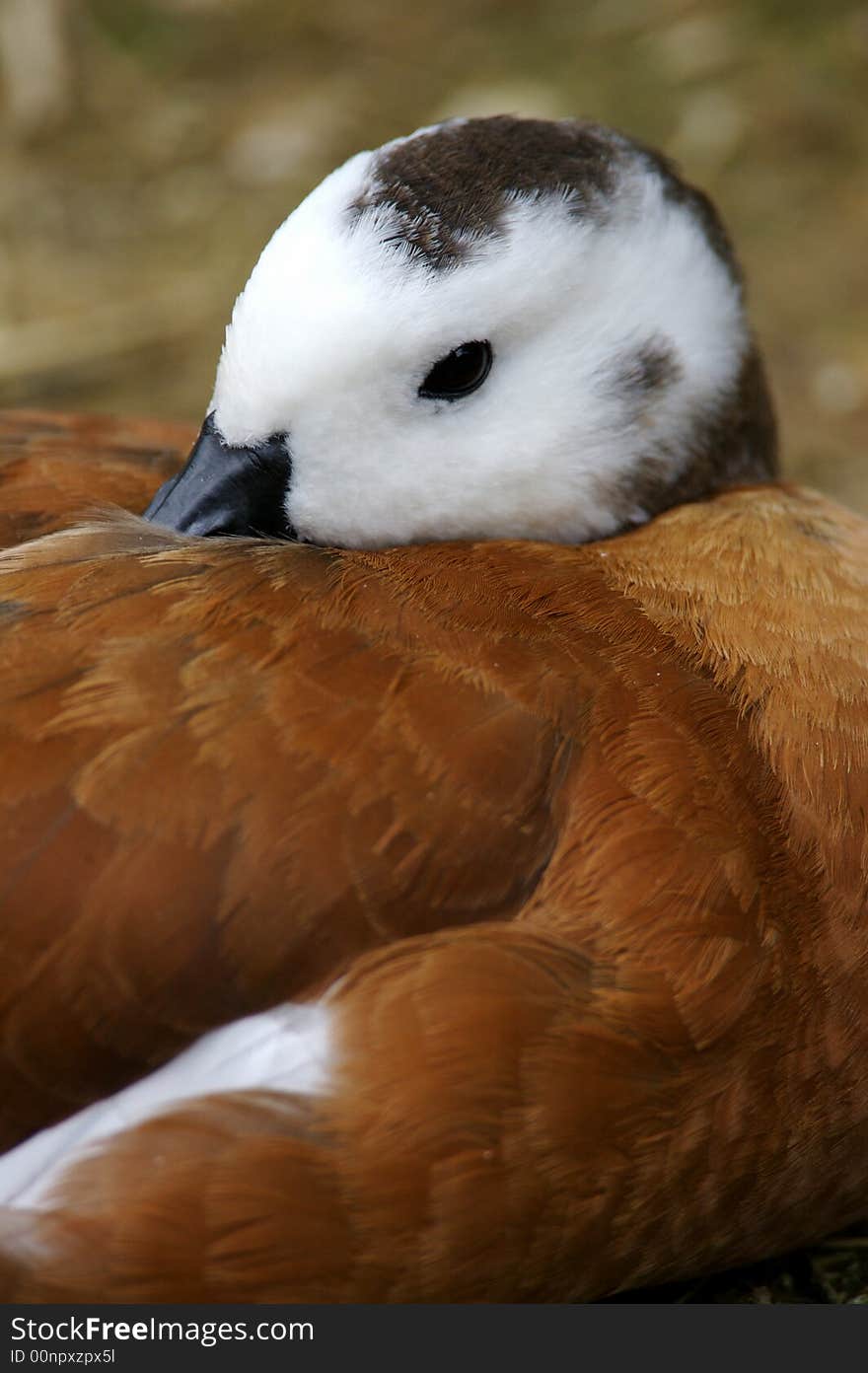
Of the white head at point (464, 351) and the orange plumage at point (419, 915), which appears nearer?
the orange plumage at point (419, 915)

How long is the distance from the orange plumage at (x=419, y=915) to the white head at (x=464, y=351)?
0.15 meters

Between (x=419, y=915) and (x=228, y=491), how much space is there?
64 cm

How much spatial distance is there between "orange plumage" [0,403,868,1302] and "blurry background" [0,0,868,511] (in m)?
2.01

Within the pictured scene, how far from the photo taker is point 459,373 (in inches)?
77.0

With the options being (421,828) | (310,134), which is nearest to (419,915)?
(421,828)

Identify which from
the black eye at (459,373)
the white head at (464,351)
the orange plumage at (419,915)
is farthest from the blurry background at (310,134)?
the orange plumage at (419,915)

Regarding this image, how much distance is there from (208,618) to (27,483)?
0.48 meters

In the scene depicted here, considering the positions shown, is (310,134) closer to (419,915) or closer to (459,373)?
(459,373)

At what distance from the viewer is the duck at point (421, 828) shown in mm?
1539

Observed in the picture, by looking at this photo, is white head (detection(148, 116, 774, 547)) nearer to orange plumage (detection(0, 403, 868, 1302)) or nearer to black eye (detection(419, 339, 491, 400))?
black eye (detection(419, 339, 491, 400))

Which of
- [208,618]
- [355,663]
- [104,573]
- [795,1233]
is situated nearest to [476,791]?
[355,663]

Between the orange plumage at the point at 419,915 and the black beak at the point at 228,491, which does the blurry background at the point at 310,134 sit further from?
the orange plumage at the point at 419,915

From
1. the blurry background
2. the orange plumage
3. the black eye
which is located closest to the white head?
the black eye

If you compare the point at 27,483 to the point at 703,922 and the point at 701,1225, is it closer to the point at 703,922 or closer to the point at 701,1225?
the point at 703,922
